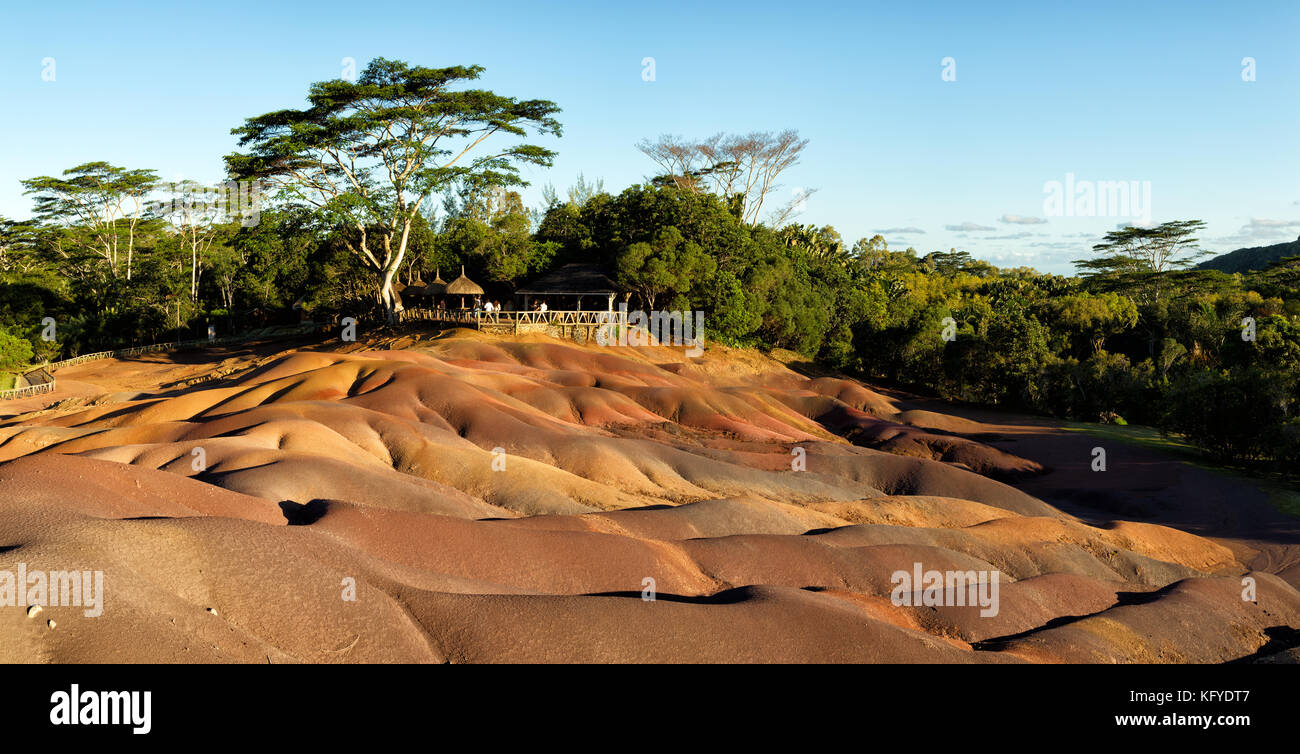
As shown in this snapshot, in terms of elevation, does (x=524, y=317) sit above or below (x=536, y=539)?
above

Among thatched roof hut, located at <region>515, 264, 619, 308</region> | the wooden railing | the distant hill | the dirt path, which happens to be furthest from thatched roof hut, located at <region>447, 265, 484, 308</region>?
the distant hill

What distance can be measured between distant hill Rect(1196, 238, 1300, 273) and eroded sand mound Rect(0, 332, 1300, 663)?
12676cm

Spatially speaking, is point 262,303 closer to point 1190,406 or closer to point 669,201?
point 669,201

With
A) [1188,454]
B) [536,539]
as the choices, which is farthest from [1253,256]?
[536,539]

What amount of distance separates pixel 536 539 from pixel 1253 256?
6407 inches

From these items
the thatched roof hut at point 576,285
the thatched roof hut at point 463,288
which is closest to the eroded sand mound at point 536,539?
the thatched roof hut at point 576,285

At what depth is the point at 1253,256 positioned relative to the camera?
139125 mm

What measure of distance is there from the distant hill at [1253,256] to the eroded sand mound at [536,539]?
127 m

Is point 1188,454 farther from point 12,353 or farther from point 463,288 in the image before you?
point 12,353

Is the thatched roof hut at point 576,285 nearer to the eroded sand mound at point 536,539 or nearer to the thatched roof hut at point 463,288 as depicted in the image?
the thatched roof hut at point 463,288

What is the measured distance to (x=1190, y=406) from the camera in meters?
34.3

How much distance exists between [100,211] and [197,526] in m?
65.0

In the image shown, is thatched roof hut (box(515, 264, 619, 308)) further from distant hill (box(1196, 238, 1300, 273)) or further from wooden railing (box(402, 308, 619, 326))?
distant hill (box(1196, 238, 1300, 273))
